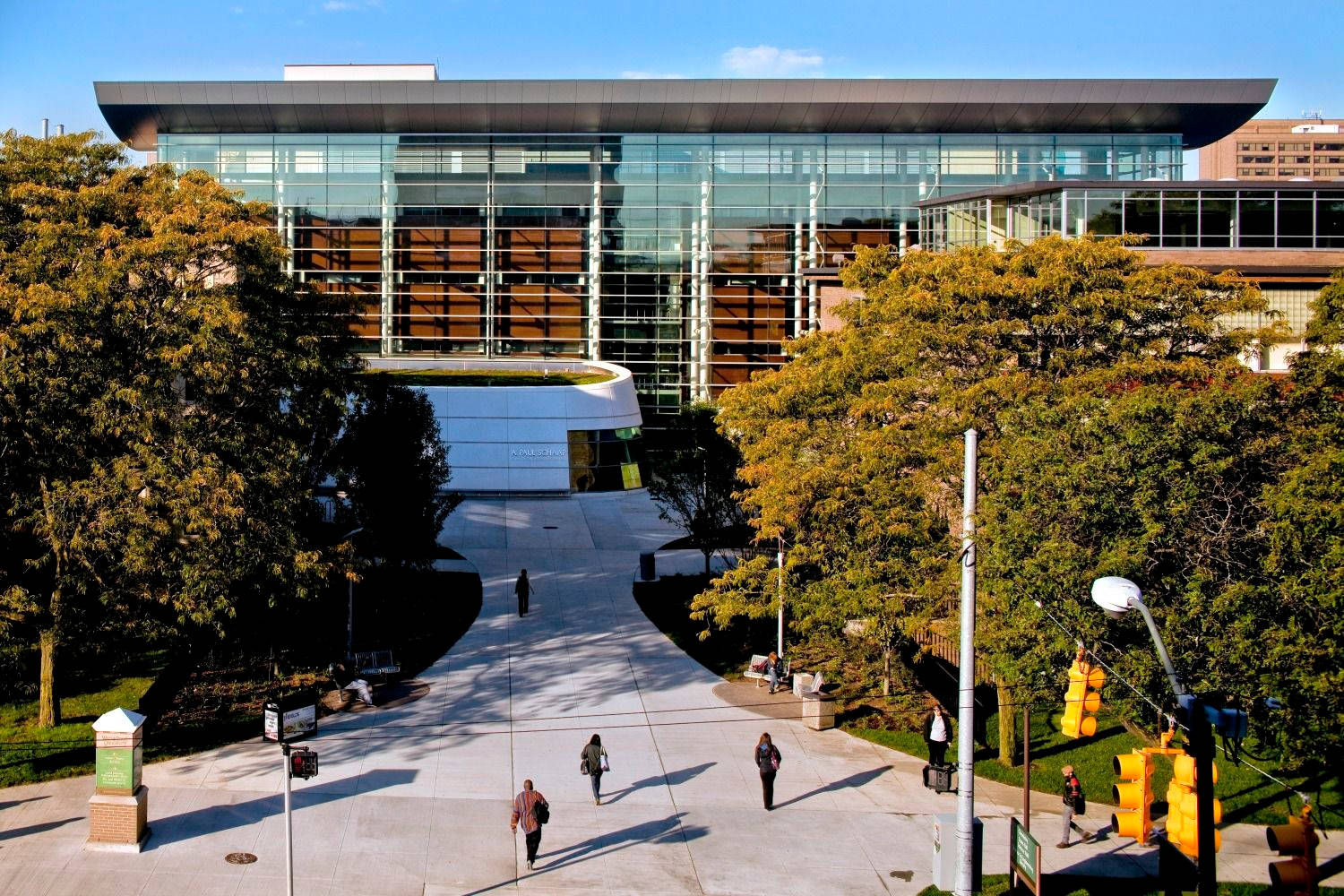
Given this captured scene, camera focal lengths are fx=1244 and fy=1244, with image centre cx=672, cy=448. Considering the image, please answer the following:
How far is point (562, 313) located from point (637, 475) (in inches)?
571

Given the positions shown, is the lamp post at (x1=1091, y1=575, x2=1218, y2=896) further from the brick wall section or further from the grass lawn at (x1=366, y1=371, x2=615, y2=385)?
the grass lawn at (x1=366, y1=371, x2=615, y2=385)

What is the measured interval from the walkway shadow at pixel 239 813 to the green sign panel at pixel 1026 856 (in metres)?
9.45

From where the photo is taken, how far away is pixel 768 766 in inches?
734

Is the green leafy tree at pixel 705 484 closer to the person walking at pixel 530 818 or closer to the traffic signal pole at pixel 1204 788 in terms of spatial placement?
the person walking at pixel 530 818

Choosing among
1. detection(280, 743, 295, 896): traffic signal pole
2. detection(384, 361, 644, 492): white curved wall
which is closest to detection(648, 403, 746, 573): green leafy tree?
detection(384, 361, 644, 492): white curved wall

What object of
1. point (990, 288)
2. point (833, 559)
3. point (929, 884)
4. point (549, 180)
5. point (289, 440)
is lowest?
point (929, 884)

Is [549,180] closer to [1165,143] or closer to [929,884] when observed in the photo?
[1165,143]

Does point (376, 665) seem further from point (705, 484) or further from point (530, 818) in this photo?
point (705, 484)

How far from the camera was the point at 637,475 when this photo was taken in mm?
53406

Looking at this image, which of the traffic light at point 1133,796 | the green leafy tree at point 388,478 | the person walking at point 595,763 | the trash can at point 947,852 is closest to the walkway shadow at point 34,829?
the person walking at point 595,763

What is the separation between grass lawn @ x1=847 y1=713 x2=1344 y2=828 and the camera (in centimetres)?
1916

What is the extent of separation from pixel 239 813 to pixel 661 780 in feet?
21.1

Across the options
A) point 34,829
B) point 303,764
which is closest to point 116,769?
point 34,829

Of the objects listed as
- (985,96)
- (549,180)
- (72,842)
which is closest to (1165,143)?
(985,96)
